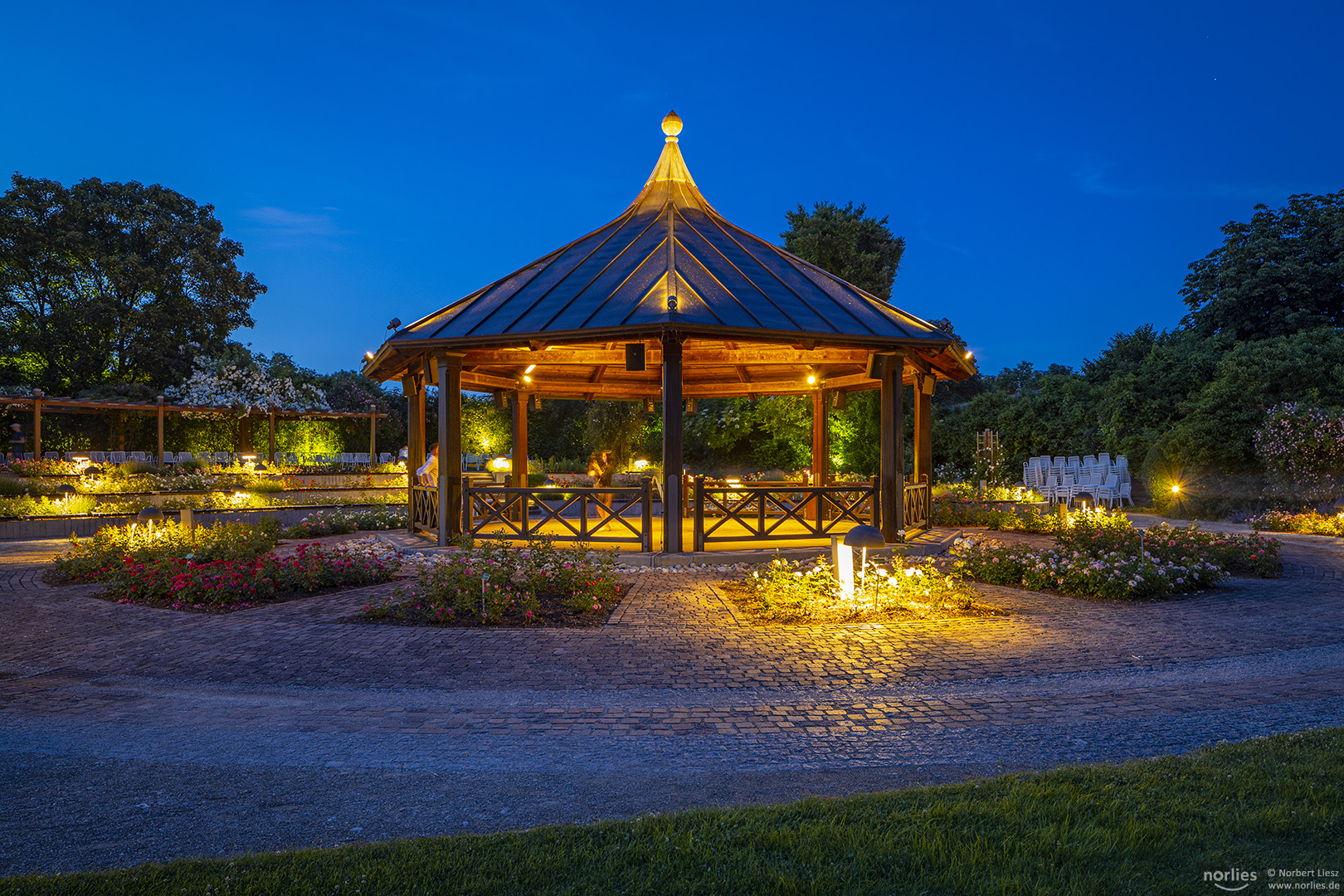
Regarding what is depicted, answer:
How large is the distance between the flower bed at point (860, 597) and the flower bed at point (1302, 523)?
412 inches

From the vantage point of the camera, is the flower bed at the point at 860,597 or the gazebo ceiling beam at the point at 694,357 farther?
the gazebo ceiling beam at the point at 694,357

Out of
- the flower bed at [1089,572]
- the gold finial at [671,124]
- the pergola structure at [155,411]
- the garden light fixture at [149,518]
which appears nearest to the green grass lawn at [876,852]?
the flower bed at [1089,572]

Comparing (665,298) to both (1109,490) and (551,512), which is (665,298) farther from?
(1109,490)

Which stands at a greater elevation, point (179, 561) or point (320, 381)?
point (320, 381)

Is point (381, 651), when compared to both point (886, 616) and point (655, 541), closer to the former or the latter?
point (886, 616)

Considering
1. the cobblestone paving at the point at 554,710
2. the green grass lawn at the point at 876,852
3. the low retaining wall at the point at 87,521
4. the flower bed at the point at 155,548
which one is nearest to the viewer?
the green grass lawn at the point at 876,852

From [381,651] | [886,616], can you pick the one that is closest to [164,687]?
[381,651]

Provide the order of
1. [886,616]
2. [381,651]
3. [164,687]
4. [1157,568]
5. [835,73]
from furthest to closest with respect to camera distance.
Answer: [835,73], [1157,568], [886,616], [381,651], [164,687]

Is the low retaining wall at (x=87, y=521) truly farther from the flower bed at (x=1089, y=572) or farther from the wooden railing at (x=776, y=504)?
the flower bed at (x=1089, y=572)

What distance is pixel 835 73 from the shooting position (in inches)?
3969

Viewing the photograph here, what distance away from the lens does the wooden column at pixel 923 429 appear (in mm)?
14219

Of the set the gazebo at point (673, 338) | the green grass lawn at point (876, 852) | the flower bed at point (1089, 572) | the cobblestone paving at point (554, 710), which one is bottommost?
the cobblestone paving at point (554, 710)

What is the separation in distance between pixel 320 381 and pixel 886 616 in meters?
34.5

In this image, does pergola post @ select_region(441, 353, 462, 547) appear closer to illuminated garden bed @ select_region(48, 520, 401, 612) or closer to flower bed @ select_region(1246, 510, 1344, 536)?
illuminated garden bed @ select_region(48, 520, 401, 612)
